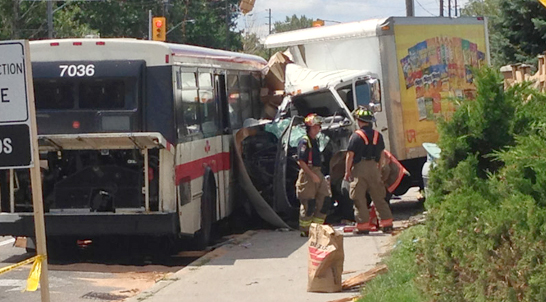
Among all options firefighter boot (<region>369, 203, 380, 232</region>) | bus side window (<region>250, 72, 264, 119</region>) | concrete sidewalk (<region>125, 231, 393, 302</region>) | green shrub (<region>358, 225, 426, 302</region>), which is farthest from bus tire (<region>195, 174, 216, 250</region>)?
green shrub (<region>358, 225, 426, 302</region>)

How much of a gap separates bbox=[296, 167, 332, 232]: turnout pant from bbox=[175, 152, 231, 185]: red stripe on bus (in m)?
1.29

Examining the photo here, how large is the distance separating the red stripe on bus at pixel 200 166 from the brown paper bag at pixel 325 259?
3.22 meters

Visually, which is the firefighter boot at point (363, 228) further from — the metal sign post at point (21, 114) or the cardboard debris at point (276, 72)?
the metal sign post at point (21, 114)

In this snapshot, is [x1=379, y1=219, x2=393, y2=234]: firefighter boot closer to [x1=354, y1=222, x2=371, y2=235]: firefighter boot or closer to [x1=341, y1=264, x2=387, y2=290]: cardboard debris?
[x1=354, y1=222, x2=371, y2=235]: firefighter boot

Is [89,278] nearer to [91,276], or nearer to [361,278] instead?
[91,276]

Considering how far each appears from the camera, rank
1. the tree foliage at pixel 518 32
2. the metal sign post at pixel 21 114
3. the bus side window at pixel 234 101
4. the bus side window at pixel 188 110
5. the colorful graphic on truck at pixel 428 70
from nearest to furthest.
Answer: the metal sign post at pixel 21 114 < the bus side window at pixel 188 110 < the bus side window at pixel 234 101 < the colorful graphic on truck at pixel 428 70 < the tree foliage at pixel 518 32

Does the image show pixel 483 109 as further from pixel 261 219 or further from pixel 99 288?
pixel 261 219

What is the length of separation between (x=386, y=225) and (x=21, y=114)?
809 centimetres

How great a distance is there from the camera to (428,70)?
17.1 metres

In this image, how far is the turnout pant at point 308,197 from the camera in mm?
13992

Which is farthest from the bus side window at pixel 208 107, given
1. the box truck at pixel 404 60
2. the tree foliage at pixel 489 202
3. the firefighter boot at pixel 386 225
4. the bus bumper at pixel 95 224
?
the tree foliage at pixel 489 202

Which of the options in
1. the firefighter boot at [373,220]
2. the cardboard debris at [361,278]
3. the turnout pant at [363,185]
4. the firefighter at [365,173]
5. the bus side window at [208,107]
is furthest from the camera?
the firefighter boot at [373,220]

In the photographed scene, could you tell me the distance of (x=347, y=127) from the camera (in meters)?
15.2

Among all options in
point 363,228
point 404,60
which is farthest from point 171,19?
point 363,228
